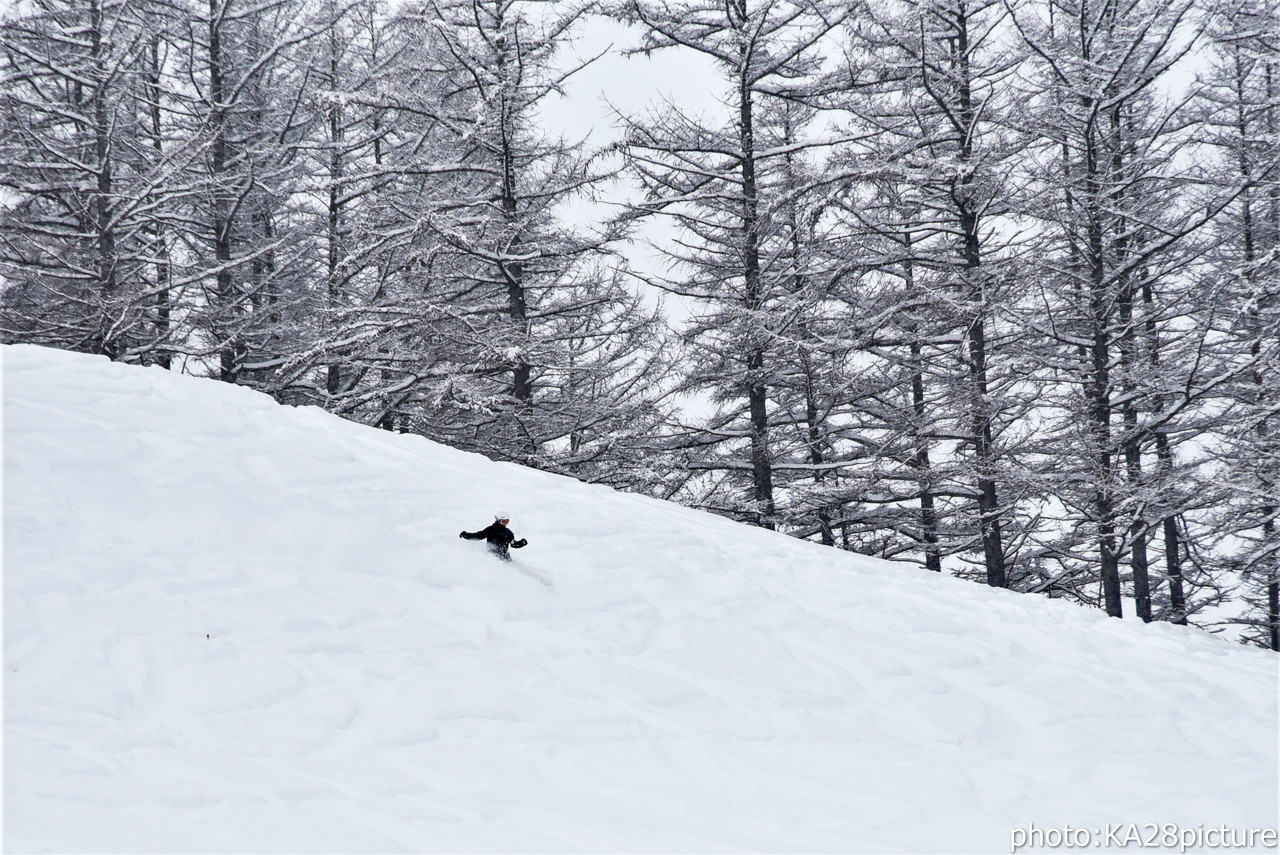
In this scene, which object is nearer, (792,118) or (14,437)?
(14,437)

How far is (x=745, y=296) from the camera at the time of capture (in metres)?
13.5

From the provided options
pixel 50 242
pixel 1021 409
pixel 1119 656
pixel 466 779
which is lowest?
pixel 466 779

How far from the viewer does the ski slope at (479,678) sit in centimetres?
372

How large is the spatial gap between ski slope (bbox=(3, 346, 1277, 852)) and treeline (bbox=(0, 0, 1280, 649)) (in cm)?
460

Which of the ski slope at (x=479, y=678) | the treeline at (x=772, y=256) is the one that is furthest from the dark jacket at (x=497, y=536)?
the treeline at (x=772, y=256)

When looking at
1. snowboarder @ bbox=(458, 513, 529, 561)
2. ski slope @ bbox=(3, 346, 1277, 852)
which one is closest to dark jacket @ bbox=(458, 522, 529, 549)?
snowboarder @ bbox=(458, 513, 529, 561)

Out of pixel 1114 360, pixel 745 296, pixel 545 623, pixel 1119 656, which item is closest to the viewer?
pixel 545 623

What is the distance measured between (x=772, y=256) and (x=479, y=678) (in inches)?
419

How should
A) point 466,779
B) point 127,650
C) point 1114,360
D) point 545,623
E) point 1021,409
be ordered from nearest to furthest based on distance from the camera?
1. point 466,779
2. point 127,650
3. point 545,623
4. point 1114,360
5. point 1021,409

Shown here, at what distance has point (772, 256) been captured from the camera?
14.0 meters

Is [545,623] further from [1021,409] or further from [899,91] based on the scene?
[899,91]

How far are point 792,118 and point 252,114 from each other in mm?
11090

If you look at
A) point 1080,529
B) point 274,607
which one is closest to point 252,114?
point 274,607

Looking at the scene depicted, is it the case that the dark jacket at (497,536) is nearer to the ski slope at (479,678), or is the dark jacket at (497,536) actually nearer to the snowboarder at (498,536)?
the snowboarder at (498,536)
